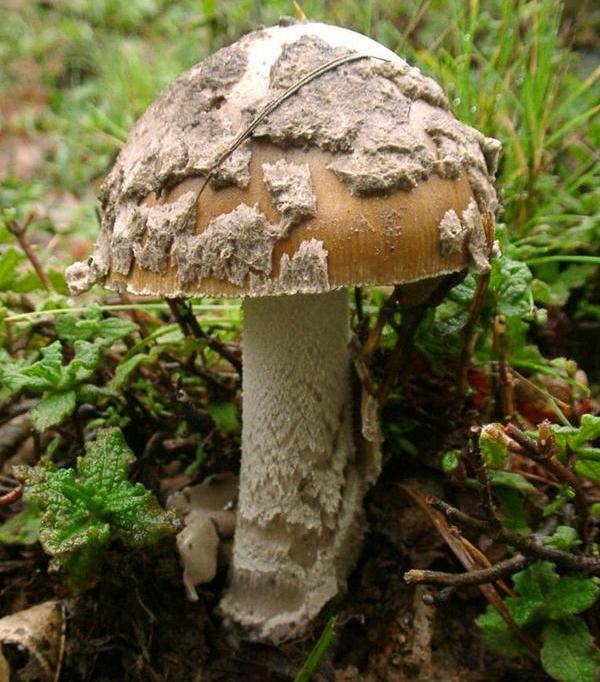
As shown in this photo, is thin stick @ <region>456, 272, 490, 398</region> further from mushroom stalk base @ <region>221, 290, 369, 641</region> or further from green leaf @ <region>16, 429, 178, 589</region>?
green leaf @ <region>16, 429, 178, 589</region>

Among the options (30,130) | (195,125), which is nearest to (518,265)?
(195,125)

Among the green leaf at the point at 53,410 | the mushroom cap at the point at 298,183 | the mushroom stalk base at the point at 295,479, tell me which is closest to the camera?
the mushroom cap at the point at 298,183

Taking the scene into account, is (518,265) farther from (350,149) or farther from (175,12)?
(175,12)

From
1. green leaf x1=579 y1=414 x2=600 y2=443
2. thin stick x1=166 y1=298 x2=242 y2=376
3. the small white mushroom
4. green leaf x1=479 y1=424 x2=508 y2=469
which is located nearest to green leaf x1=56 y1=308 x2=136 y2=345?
thin stick x1=166 y1=298 x2=242 y2=376

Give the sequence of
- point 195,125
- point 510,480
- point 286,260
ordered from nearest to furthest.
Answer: point 286,260, point 195,125, point 510,480

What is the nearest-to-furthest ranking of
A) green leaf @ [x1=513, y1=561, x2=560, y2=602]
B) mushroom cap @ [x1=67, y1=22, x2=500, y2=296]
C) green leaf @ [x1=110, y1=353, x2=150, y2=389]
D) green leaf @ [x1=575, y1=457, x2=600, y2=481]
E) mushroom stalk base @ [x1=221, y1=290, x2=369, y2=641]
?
1. mushroom cap @ [x1=67, y1=22, x2=500, y2=296]
2. green leaf @ [x1=575, y1=457, x2=600, y2=481]
3. green leaf @ [x1=513, y1=561, x2=560, y2=602]
4. mushroom stalk base @ [x1=221, y1=290, x2=369, y2=641]
5. green leaf @ [x1=110, y1=353, x2=150, y2=389]

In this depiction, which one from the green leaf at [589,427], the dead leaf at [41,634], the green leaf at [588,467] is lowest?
the dead leaf at [41,634]

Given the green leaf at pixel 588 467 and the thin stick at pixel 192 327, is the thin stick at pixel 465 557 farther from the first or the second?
the thin stick at pixel 192 327

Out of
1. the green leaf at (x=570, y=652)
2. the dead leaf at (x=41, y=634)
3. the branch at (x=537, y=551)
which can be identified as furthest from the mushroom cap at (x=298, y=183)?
the dead leaf at (x=41, y=634)
